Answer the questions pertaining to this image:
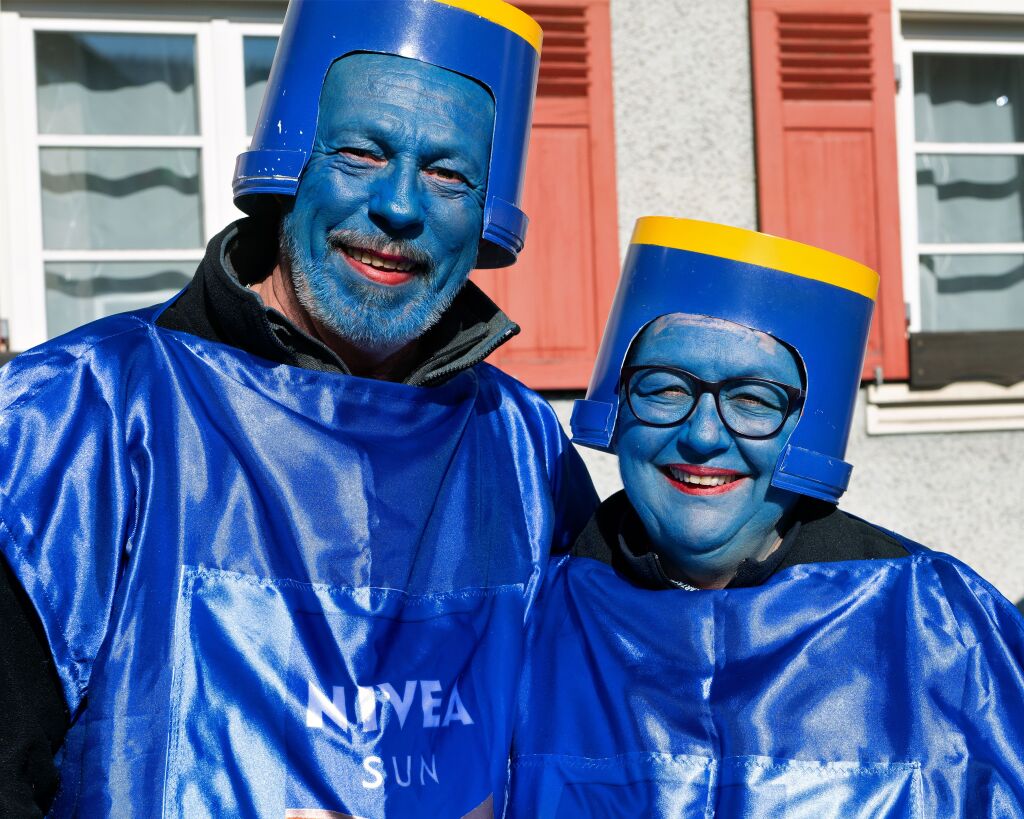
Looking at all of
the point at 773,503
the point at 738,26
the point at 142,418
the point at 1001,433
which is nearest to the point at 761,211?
the point at 738,26

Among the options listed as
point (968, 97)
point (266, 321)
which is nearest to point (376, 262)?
point (266, 321)

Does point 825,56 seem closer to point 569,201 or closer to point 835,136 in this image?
point 835,136

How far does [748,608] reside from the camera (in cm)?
250

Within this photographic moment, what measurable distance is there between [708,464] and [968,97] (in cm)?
406

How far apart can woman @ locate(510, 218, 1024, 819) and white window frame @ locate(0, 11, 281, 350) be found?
2979 mm

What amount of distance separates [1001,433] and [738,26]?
185 centimetres

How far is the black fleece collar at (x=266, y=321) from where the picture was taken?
2428 millimetres

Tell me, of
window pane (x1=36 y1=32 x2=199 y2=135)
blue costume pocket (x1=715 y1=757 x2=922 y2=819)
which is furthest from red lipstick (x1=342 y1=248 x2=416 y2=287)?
window pane (x1=36 y1=32 x2=199 y2=135)

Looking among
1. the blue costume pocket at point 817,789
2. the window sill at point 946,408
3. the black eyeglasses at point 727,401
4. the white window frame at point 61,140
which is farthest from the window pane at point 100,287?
the blue costume pocket at point 817,789

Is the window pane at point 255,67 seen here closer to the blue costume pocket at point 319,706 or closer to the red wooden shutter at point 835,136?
the red wooden shutter at point 835,136

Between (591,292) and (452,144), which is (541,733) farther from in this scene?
(591,292)

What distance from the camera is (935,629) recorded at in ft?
7.93

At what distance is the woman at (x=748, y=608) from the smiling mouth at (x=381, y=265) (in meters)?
0.42

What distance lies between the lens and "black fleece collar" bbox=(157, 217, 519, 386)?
2.43 meters
